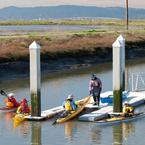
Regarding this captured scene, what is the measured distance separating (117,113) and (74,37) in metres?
43.9

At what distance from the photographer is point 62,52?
60.7 m

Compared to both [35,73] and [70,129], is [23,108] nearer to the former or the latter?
[35,73]

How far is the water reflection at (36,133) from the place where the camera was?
996 inches

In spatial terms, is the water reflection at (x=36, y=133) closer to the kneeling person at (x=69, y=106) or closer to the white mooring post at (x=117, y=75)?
the kneeling person at (x=69, y=106)

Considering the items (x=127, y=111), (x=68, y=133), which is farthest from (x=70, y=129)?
(x=127, y=111)

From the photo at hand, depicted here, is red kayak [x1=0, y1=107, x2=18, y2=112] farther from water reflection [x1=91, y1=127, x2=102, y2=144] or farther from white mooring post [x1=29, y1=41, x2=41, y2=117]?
water reflection [x1=91, y1=127, x2=102, y2=144]

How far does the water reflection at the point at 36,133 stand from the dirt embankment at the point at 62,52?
21.2 meters

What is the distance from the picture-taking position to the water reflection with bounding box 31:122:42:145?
25309 millimetres

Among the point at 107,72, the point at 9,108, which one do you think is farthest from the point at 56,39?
the point at 9,108

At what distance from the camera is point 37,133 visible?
26.7 m

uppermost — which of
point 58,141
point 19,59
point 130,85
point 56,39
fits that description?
point 56,39

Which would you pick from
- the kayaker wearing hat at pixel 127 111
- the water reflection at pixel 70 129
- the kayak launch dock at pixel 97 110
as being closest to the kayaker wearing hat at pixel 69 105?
the kayak launch dock at pixel 97 110

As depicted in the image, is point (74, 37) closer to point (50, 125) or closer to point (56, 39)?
point (56, 39)

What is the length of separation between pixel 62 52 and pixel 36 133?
34248 millimetres
